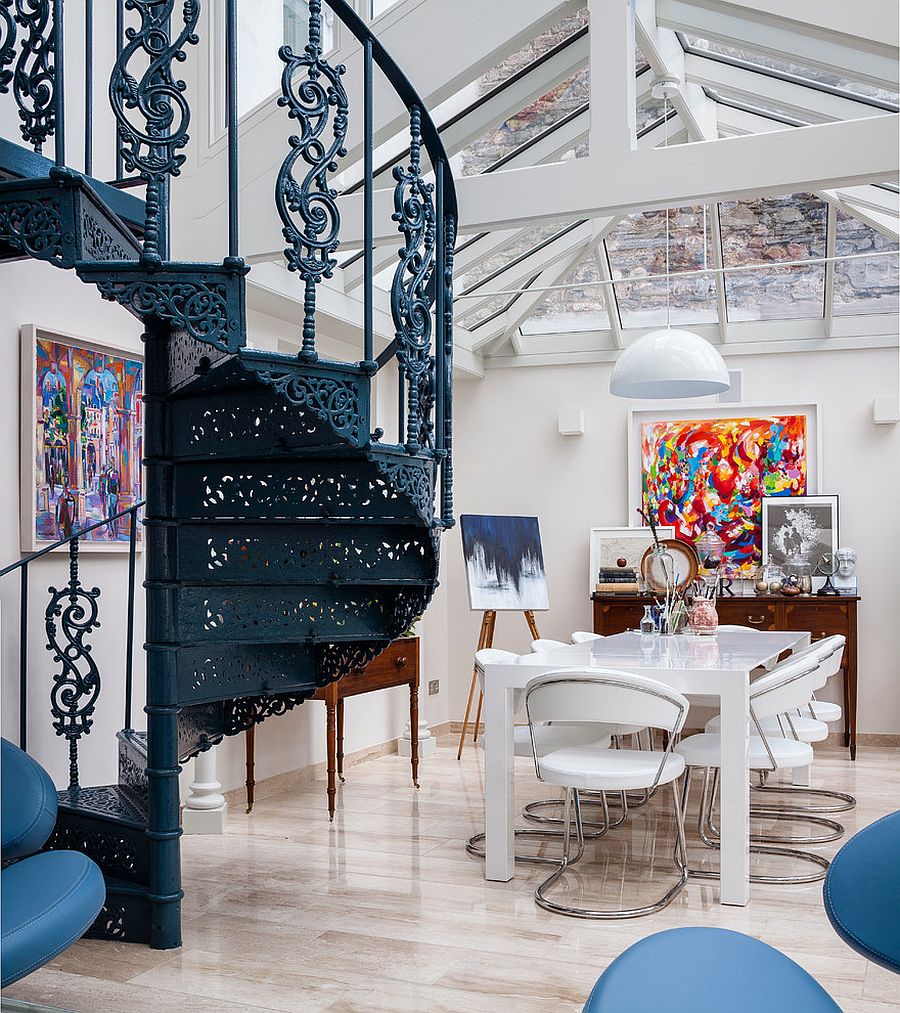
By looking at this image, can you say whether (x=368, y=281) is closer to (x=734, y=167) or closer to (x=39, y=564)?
(x=734, y=167)

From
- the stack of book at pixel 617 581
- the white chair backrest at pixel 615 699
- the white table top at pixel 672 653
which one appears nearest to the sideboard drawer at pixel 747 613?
the stack of book at pixel 617 581

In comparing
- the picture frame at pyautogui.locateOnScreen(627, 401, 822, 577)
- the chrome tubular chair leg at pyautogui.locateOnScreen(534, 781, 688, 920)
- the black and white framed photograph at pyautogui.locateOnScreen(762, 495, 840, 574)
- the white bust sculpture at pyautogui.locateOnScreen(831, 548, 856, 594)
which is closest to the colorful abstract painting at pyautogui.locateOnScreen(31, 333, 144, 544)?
the chrome tubular chair leg at pyautogui.locateOnScreen(534, 781, 688, 920)

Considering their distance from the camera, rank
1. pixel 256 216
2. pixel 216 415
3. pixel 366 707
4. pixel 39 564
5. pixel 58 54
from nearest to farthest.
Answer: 1. pixel 58 54
2. pixel 216 415
3. pixel 39 564
4. pixel 256 216
5. pixel 366 707

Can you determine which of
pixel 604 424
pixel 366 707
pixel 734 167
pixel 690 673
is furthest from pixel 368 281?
pixel 604 424

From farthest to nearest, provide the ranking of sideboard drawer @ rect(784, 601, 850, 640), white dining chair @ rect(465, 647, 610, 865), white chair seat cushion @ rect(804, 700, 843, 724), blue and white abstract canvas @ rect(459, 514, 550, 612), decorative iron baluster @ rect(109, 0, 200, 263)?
sideboard drawer @ rect(784, 601, 850, 640), blue and white abstract canvas @ rect(459, 514, 550, 612), white chair seat cushion @ rect(804, 700, 843, 724), white dining chair @ rect(465, 647, 610, 865), decorative iron baluster @ rect(109, 0, 200, 263)

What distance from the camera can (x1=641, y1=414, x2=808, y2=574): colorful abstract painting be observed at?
7828mm

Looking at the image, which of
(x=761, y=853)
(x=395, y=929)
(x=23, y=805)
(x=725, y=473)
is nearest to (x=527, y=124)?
(x=725, y=473)

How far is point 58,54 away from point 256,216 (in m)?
1.95

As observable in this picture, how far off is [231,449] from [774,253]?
469cm

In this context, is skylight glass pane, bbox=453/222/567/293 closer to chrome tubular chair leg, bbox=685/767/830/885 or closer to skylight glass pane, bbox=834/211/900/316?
skylight glass pane, bbox=834/211/900/316

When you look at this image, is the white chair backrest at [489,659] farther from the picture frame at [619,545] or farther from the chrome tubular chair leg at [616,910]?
the picture frame at [619,545]

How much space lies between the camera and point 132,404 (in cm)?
508

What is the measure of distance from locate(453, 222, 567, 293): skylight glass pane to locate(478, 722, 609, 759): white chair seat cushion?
3.16 m

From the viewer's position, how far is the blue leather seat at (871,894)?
2.19 metres
